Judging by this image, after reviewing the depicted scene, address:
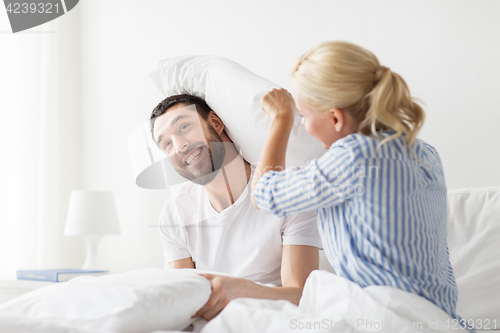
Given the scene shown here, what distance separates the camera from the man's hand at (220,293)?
2.64 feet

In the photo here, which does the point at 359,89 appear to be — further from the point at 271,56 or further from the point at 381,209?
the point at 271,56

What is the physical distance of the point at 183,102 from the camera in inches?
47.6

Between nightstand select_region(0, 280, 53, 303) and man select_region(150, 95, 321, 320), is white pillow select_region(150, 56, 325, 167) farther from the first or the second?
nightstand select_region(0, 280, 53, 303)

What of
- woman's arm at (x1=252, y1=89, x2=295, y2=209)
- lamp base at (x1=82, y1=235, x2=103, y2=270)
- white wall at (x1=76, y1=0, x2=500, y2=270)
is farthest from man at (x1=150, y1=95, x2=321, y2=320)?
lamp base at (x1=82, y1=235, x2=103, y2=270)

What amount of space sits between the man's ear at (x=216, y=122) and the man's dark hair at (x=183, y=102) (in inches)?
0.5

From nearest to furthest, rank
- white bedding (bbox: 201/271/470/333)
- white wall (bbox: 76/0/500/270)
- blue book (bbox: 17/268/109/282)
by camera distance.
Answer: white bedding (bbox: 201/271/470/333) < white wall (bbox: 76/0/500/270) < blue book (bbox: 17/268/109/282)

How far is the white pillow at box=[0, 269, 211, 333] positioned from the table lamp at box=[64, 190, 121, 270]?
120 cm

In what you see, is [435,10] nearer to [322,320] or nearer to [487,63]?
[487,63]

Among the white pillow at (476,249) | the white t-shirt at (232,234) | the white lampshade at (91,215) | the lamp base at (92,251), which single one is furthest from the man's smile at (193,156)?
the lamp base at (92,251)

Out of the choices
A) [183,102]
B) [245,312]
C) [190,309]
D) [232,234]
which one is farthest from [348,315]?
[183,102]

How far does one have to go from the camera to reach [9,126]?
6.91 ft

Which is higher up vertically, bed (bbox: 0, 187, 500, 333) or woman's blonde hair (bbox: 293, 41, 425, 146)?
woman's blonde hair (bbox: 293, 41, 425, 146)

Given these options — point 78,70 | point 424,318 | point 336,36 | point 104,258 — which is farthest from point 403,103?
point 78,70

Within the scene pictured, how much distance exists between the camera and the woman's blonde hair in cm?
68
